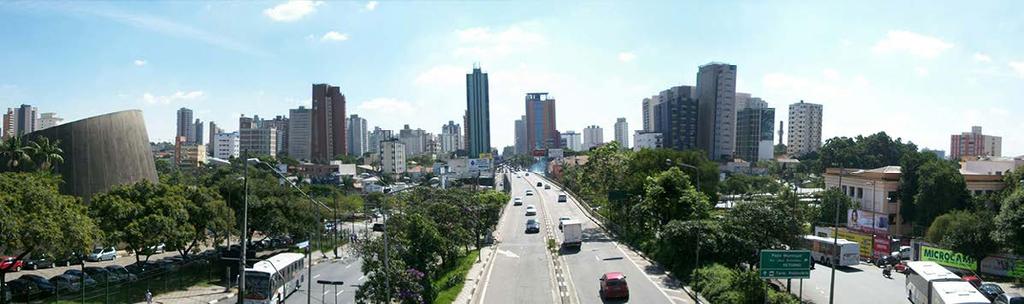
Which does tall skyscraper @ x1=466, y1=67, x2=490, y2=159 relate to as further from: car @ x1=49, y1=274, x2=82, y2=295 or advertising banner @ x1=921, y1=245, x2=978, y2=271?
car @ x1=49, y1=274, x2=82, y2=295

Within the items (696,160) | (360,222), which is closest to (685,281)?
(696,160)

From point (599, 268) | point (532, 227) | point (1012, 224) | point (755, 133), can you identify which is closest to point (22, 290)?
point (599, 268)

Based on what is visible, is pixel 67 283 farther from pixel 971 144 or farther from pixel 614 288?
pixel 971 144

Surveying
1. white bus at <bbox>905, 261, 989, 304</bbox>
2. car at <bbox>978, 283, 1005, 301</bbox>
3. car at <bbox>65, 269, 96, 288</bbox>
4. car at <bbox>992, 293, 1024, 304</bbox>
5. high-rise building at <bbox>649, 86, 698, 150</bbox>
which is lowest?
car at <bbox>65, 269, 96, 288</bbox>

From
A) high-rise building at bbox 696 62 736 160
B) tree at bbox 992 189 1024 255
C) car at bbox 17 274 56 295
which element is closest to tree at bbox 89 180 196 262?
car at bbox 17 274 56 295

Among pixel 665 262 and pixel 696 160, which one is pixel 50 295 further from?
pixel 696 160

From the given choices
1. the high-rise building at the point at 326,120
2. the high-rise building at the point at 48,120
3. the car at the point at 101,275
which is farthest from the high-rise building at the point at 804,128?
the high-rise building at the point at 48,120
